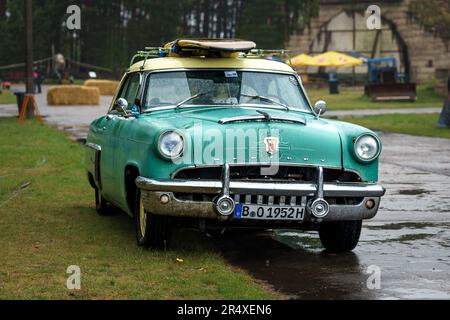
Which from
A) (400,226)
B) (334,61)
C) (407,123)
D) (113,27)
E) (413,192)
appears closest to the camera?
(400,226)

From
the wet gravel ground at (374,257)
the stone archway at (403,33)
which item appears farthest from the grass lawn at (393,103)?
the wet gravel ground at (374,257)

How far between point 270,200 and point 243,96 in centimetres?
176

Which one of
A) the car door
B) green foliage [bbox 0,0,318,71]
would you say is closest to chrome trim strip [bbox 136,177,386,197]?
the car door

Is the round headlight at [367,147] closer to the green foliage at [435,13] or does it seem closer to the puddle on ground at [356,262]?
the puddle on ground at [356,262]

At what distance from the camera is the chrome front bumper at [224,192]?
8102 mm

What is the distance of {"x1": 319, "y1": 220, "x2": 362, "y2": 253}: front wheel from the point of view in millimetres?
8914

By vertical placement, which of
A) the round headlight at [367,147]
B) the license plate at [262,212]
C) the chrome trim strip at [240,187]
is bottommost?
the license plate at [262,212]

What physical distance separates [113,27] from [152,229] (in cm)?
8373

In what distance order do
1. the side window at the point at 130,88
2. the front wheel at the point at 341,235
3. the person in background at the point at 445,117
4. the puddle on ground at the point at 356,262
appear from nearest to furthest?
the puddle on ground at the point at 356,262
the front wheel at the point at 341,235
the side window at the point at 130,88
the person in background at the point at 445,117

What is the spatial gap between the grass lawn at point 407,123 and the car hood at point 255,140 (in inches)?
629

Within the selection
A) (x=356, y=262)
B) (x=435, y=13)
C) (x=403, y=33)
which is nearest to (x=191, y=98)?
(x=356, y=262)

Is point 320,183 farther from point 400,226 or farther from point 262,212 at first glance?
point 400,226

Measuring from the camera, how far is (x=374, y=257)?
28.7 ft

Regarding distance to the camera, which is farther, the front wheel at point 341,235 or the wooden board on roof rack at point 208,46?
the wooden board on roof rack at point 208,46
